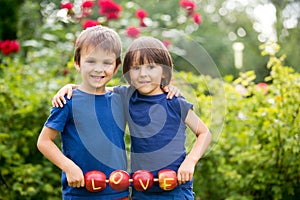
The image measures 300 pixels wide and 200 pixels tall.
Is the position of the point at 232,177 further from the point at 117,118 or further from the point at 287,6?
the point at 287,6

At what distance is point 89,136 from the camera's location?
9.89ft

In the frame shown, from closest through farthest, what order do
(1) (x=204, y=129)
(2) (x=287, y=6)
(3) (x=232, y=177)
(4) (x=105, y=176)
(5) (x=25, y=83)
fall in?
(4) (x=105, y=176)
(1) (x=204, y=129)
(3) (x=232, y=177)
(5) (x=25, y=83)
(2) (x=287, y=6)

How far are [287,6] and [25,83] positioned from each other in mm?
9703

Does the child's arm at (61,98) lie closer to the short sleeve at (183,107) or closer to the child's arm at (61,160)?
the child's arm at (61,160)

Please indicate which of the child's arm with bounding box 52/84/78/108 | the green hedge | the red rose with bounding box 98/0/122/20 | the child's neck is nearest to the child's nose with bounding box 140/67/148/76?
the child's neck

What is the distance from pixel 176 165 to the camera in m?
3.10

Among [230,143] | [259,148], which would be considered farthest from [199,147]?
[230,143]

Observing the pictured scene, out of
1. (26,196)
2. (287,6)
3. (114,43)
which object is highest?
(287,6)

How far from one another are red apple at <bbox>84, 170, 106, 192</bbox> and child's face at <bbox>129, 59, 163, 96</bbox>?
21.3 inches

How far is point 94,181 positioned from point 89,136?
0.87 ft

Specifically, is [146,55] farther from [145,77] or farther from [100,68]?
[100,68]

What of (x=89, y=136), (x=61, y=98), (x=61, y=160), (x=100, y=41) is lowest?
(x=61, y=160)

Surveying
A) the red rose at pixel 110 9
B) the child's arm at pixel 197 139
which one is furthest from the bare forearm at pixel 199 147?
the red rose at pixel 110 9

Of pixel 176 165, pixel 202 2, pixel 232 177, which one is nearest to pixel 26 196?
pixel 232 177
